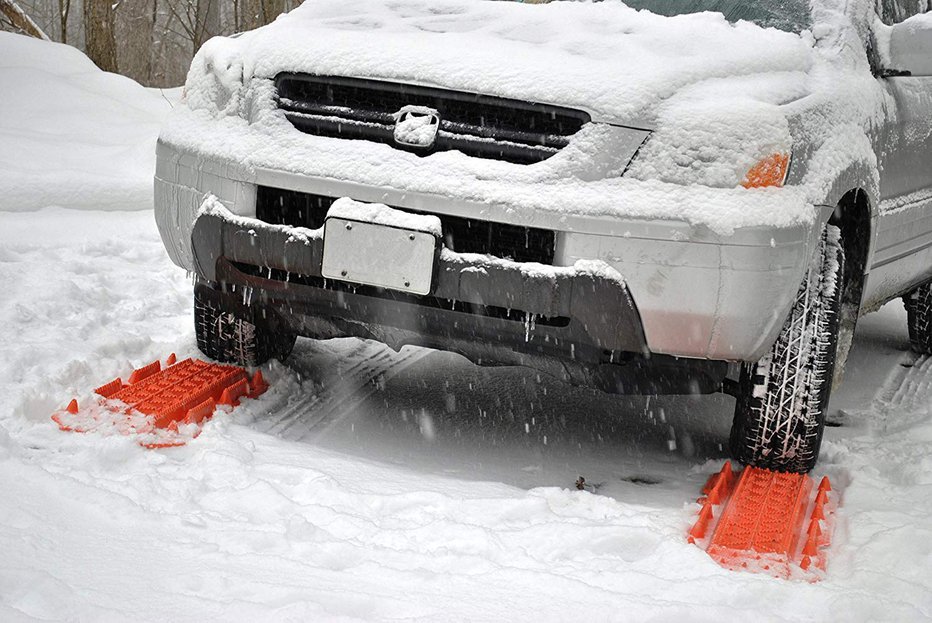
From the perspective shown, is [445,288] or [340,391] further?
[340,391]

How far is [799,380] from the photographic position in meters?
3.14

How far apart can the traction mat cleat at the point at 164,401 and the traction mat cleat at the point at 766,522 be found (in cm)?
156

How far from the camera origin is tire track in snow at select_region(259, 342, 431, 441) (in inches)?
139

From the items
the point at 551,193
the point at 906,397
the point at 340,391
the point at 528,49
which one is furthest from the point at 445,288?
the point at 906,397

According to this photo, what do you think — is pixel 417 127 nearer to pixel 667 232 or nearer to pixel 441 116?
pixel 441 116

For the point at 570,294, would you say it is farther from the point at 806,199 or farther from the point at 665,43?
the point at 665,43

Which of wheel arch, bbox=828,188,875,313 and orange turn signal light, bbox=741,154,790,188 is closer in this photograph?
orange turn signal light, bbox=741,154,790,188

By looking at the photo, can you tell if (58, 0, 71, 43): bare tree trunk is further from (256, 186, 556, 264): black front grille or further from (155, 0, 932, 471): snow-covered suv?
(256, 186, 556, 264): black front grille

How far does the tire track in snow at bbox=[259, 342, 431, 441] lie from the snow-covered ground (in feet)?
0.04

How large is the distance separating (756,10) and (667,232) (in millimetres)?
1306

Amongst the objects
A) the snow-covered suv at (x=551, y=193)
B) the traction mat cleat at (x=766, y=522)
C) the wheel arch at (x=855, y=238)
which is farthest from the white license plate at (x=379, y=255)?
the wheel arch at (x=855, y=238)

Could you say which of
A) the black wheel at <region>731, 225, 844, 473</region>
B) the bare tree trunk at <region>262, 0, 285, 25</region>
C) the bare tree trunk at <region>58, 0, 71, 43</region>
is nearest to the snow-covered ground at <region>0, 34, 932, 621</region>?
the black wheel at <region>731, 225, 844, 473</region>

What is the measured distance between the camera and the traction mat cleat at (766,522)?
102 inches

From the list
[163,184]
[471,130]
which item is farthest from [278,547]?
[163,184]
